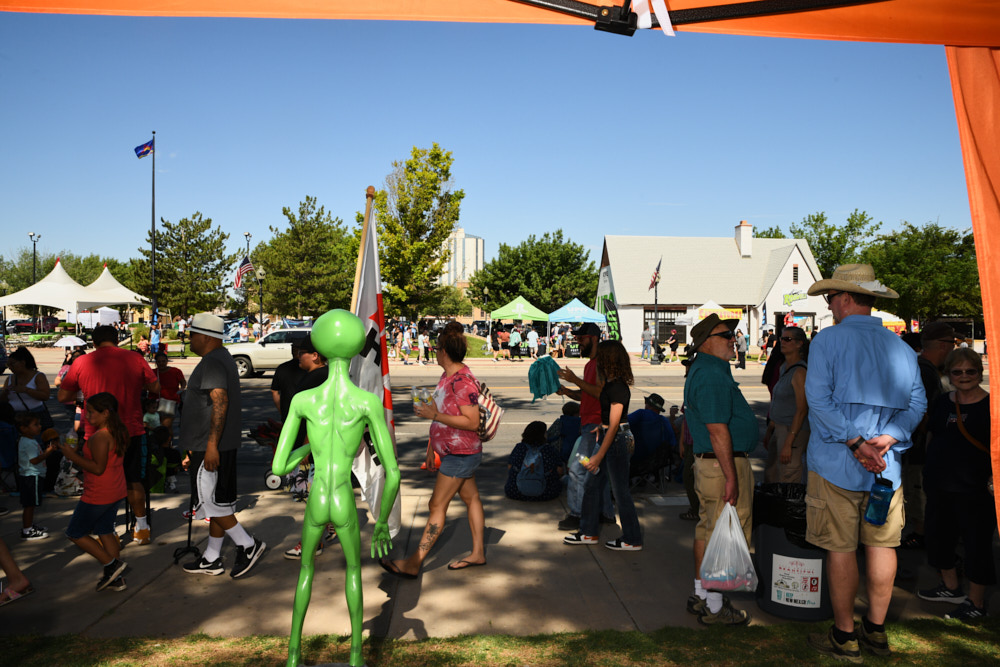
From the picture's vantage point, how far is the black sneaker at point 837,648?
361cm

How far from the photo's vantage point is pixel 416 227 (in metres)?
36.0

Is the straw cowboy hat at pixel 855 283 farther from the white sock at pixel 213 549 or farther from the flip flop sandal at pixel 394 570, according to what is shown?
the white sock at pixel 213 549

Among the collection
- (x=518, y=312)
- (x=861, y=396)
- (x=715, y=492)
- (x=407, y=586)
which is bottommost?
(x=407, y=586)

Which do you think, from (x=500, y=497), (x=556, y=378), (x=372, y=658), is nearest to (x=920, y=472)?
(x=556, y=378)

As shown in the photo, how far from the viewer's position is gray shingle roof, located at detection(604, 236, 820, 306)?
4494cm

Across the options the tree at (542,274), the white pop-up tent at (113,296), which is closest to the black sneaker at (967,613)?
the white pop-up tent at (113,296)

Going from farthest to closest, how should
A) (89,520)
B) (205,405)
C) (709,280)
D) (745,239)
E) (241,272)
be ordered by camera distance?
(745,239)
(709,280)
(241,272)
(205,405)
(89,520)

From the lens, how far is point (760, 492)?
167 inches

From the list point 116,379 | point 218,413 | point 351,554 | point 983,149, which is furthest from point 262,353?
point 983,149

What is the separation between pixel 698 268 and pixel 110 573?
46663 millimetres

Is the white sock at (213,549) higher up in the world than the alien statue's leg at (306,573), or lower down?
lower down

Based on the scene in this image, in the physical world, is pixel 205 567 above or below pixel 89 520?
below

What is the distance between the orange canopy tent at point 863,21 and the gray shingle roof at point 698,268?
4165 cm

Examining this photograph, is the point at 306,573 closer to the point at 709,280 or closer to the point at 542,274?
the point at 709,280
